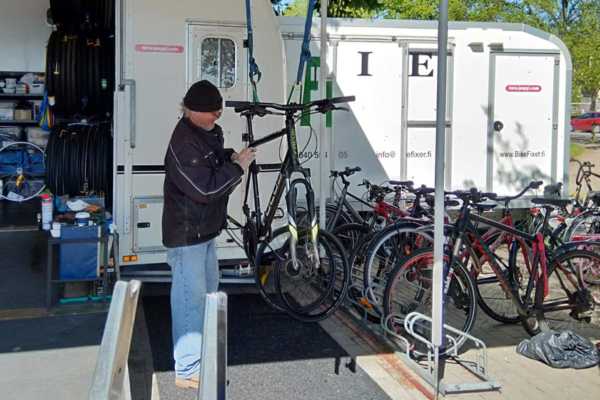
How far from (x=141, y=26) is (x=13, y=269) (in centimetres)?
289

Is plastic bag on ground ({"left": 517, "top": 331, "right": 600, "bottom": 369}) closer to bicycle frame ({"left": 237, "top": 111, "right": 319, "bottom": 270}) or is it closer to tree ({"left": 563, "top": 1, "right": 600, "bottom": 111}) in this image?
bicycle frame ({"left": 237, "top": 111, "right": 319, "bottom": 270})

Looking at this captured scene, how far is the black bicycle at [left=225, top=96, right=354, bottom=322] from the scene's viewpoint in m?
5.16

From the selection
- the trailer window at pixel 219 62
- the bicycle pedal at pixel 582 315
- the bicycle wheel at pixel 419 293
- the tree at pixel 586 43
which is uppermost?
the tree at pixel 586 43

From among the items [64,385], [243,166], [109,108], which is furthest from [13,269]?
[243,166]

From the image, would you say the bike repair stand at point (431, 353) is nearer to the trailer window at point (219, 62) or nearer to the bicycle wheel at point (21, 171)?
the trailer window at point (219, 62)

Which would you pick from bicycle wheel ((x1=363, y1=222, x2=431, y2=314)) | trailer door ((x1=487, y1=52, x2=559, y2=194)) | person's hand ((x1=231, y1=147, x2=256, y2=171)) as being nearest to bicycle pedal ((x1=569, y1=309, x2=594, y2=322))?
bicycle wheel ((x1=363, y1=222, x2=431, y2=314))

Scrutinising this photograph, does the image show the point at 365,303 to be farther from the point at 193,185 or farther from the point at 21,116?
the point at 21,116

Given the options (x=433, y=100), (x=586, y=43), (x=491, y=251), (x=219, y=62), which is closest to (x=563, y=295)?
(x=491, y=251)

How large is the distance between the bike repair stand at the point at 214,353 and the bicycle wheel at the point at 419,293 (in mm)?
2453

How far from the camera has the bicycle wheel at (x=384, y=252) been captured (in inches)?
201

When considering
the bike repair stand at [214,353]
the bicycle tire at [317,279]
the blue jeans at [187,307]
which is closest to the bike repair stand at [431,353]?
the bicycle tire at [317,279]

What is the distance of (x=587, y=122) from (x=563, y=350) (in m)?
33.1

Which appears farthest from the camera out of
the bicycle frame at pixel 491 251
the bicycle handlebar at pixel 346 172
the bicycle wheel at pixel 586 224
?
the bicycle wheel at pixel 586 224

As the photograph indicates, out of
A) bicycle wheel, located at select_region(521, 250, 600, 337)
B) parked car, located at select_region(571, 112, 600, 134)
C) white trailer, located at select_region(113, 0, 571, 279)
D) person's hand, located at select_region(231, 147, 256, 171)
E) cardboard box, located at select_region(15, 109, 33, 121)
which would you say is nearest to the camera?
person's hand, located at select_region(231, 147, 256, 171)
